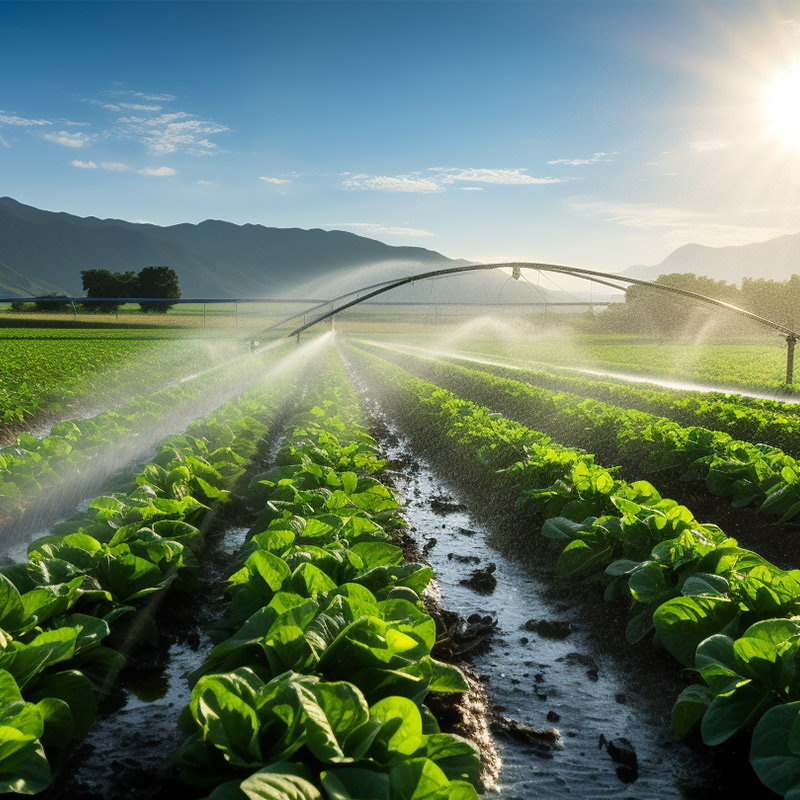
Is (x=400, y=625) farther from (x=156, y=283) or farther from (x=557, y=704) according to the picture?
(x=156, y=283)

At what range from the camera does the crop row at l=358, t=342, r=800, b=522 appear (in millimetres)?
6055

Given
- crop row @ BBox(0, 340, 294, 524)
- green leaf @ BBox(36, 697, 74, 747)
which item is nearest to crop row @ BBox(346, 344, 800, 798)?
green leaf @ BBox(36, 697, 74, 747)

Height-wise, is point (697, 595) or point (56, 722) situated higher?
point (697, 595)

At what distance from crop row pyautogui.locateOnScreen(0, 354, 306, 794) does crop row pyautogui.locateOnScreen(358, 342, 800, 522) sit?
506cm

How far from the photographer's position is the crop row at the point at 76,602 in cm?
213

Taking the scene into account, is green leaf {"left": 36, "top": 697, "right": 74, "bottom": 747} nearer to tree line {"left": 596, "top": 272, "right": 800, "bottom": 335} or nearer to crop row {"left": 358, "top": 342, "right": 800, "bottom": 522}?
crop row {"left": 358, "top": 342, "right": 800, "bottom": 522}

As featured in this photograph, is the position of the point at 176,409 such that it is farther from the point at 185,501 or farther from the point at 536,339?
the point at 536,339

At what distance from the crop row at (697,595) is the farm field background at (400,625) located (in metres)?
0.01

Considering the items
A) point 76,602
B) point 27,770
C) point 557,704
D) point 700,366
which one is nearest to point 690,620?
point 557,704

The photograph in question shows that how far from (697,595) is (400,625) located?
152cm

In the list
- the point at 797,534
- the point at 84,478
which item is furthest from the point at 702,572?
the point at 84,478

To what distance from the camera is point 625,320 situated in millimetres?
74312

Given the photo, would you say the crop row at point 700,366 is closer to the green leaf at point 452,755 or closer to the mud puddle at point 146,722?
the mud puddle at point 146,722

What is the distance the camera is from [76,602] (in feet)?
11.7
